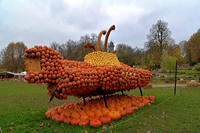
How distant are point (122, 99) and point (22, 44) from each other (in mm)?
52623

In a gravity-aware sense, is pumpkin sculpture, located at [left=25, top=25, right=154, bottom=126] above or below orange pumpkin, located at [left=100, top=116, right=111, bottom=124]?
above

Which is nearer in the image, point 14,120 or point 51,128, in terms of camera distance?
point 51,128

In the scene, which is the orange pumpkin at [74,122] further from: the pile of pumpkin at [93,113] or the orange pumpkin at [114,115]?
the orange pumpkin at [114,115]

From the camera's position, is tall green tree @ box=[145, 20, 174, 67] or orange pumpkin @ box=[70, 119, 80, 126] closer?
orange pumpkin @ box=[70, 119, 80, 126]

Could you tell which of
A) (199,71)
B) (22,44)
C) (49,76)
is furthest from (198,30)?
(49,76)

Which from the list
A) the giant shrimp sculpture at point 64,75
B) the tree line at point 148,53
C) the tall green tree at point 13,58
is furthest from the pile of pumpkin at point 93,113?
the tall green tree at point 13,58

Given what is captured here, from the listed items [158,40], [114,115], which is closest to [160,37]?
[158,40]

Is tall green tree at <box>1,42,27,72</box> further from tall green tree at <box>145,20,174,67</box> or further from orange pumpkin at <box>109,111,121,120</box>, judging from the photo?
orange pumpkin at <box>109,111,121,120</box>

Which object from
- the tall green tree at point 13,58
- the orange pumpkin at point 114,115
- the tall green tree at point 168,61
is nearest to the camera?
the orange pumpkin at point 114,115

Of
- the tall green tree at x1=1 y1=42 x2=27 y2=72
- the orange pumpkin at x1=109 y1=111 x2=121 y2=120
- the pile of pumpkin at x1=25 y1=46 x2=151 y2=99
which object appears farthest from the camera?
the tall green tree at x1=1 y1=42 x2=27 y2=72

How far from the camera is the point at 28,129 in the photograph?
15.5ft

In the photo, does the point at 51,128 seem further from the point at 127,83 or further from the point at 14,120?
the point at 127,83

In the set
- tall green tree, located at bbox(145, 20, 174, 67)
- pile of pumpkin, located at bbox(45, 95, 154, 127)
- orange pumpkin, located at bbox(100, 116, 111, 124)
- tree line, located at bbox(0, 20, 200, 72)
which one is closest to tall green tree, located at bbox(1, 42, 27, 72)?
tree line, located at bbox(0, 20, 200, 72)

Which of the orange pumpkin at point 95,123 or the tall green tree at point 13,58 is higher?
the tall green tree at point 13,58
